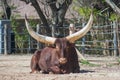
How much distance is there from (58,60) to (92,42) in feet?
44.4

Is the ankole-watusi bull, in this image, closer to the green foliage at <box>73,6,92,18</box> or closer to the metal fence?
the metal fence

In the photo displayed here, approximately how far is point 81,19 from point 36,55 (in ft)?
51.1

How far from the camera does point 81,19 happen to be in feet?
Answer: 92.8

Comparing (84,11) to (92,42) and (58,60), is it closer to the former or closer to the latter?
(92,42)

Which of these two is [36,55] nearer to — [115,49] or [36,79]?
[36,79]

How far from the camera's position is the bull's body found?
39.2ft

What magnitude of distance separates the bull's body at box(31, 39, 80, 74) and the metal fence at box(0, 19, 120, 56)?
11.0m

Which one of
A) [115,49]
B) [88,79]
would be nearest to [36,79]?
[88,79]

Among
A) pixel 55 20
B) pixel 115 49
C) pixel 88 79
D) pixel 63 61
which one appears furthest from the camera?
pixel 55 20

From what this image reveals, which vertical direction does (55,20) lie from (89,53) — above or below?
above

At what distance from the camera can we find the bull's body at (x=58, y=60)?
11.9 metres

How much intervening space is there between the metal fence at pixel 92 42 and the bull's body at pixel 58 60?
11.0 metres

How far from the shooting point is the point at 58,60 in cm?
1195

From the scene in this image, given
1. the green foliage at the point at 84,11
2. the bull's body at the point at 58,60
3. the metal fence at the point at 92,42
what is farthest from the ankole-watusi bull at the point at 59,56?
the green foliage at the point at 84,11
